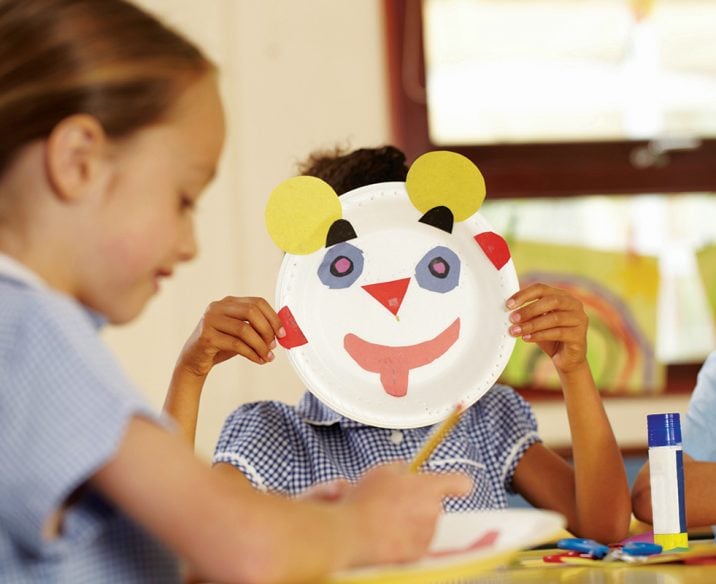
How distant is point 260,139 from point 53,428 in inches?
69.3

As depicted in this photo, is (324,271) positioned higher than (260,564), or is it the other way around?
(324,271)

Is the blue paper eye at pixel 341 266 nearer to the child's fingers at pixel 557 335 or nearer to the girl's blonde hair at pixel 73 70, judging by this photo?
the child's fingers at pixel 557 335

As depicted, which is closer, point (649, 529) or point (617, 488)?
point (617, 488)

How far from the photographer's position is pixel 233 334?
1165mm

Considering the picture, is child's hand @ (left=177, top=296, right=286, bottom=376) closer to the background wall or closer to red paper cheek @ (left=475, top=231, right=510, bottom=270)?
red paper cheek @ (left=475, top=231, right=510, bottom=270)

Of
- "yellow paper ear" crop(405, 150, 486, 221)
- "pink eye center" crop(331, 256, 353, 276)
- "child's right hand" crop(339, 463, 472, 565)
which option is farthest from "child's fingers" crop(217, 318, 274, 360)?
"child's right hand" crop(339, 463, 472, 565)

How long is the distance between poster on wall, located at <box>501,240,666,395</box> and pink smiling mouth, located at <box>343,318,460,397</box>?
1.09m

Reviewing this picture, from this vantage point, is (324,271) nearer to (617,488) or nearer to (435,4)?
(617,488)

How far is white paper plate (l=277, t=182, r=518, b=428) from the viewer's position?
1.17m

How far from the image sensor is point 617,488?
1231 mm

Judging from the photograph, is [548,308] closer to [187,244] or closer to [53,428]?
[187,244]

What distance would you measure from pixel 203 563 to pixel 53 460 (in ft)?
0.32

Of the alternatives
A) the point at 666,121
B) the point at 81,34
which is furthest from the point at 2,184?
the point at 666,121

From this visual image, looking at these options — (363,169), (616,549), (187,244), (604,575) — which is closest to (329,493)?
(187,244)
